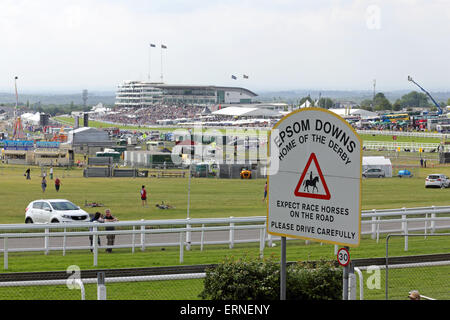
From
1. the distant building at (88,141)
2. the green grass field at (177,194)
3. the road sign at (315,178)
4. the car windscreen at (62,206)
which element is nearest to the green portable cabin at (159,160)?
the green grass field at (177,194)

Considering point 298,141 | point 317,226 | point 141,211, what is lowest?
point 141,211

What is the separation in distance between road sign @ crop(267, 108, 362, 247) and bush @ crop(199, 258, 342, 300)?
1.59m

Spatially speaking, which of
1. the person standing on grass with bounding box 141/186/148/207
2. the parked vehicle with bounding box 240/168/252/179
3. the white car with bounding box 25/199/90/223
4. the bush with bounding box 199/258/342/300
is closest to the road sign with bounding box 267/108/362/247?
the bush with bounding box 199/258/342/300

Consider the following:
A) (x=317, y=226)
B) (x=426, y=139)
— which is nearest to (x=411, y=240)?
(x=317, y=226)

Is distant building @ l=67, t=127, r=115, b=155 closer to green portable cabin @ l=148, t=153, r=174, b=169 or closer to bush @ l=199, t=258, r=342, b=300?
green portable cabin @ l=148, t=153, r=174, b=169

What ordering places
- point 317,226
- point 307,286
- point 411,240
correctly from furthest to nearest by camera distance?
point 411,240
point 307,286
point 317,226

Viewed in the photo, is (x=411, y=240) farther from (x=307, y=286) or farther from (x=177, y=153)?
(x=177, y=153)

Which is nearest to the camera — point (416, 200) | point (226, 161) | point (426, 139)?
point (416, 200)

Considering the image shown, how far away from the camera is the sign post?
6820 millimetres

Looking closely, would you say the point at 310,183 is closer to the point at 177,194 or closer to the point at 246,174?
the point at 177,194

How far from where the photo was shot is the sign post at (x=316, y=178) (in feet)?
22.4

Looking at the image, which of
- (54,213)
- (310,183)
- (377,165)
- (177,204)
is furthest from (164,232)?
(377,165)

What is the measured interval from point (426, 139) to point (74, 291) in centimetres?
8953
